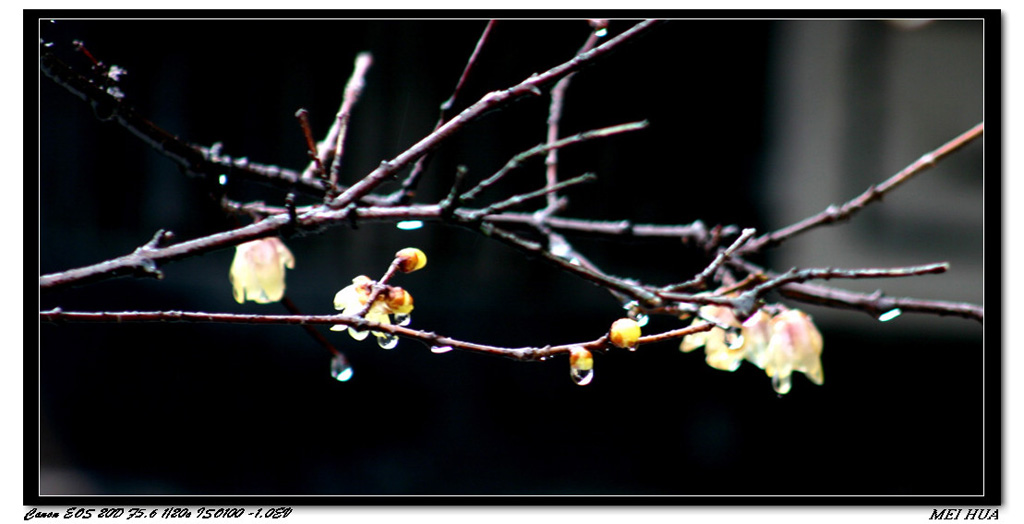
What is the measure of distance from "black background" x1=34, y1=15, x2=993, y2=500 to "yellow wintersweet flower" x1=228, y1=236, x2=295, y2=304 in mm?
470

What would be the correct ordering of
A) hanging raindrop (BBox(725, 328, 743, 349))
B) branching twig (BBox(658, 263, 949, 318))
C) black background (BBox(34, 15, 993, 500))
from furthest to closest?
black background (BBox(34, 15, 993, 500)) < hanging raindrop (BBox(725, 328, 743, 349)) < branching twig (BBox(658, 263, 949, 318))

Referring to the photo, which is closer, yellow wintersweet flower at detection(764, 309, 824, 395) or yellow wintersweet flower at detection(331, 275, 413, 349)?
yellow wintersweet flower at detection(331, 275, 413, 349)

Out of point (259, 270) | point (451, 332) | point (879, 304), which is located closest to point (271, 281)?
point (259, 270)

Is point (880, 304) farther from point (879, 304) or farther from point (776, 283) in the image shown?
point (776, 283)

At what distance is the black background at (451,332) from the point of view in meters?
1.11

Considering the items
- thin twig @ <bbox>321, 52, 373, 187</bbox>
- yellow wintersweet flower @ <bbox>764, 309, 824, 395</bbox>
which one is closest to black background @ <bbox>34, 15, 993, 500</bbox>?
thin twig @ <bbox>321, 52, 373, 187</bbox>

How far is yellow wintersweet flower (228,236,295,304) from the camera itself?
1.94 ft

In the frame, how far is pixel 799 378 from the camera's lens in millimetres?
1548

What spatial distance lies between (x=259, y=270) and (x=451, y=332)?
2.93 ft

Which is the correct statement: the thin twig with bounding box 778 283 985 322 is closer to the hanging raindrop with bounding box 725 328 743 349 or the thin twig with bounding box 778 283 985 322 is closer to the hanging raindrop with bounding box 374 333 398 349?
the hanging raindrop with bounding box 725 328 743 349

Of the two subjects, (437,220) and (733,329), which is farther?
(733,329)

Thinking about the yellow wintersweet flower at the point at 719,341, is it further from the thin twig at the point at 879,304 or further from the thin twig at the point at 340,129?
the thin twig at the point at 340,129

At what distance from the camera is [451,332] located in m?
1.47

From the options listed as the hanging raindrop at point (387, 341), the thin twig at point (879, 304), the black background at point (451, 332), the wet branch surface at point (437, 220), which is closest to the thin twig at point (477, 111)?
the wet branch surface at point (437, 220)
